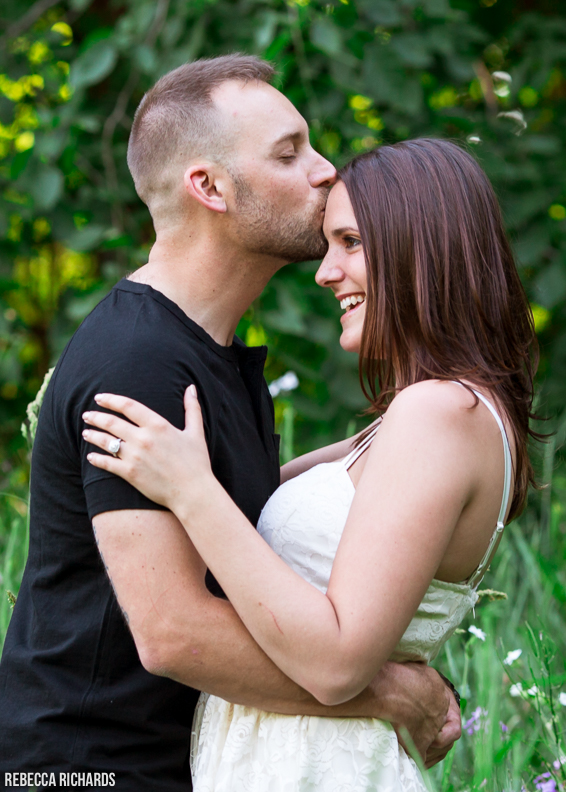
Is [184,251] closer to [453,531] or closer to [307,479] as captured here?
[307,479]

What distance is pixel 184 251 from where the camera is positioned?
1972 millimetres

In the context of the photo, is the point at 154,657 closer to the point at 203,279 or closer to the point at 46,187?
the point at 203,279

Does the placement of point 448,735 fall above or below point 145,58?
below

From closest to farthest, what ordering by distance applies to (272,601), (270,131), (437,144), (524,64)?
(272,601) < (437,144) < (270,131) < (524,64)

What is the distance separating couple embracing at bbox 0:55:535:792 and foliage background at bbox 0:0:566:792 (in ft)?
3.33

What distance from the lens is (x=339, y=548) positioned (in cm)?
150

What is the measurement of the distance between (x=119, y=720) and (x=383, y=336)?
0.95 meters

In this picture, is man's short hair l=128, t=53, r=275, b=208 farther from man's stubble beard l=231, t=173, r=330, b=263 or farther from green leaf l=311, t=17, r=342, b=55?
green leaf l=311, t=17, r=342, b=55

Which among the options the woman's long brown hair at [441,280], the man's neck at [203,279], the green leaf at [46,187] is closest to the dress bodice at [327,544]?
the woman's long brown hair at [441,280]

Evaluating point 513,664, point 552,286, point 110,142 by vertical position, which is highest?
point 110,142

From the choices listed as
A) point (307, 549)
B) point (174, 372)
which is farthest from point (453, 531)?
point (174, 372)

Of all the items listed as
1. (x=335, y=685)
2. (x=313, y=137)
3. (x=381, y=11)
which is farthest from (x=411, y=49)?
(x=335, y=685)

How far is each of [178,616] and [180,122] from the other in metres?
1.22

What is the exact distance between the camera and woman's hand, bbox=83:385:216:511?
1.44 m
